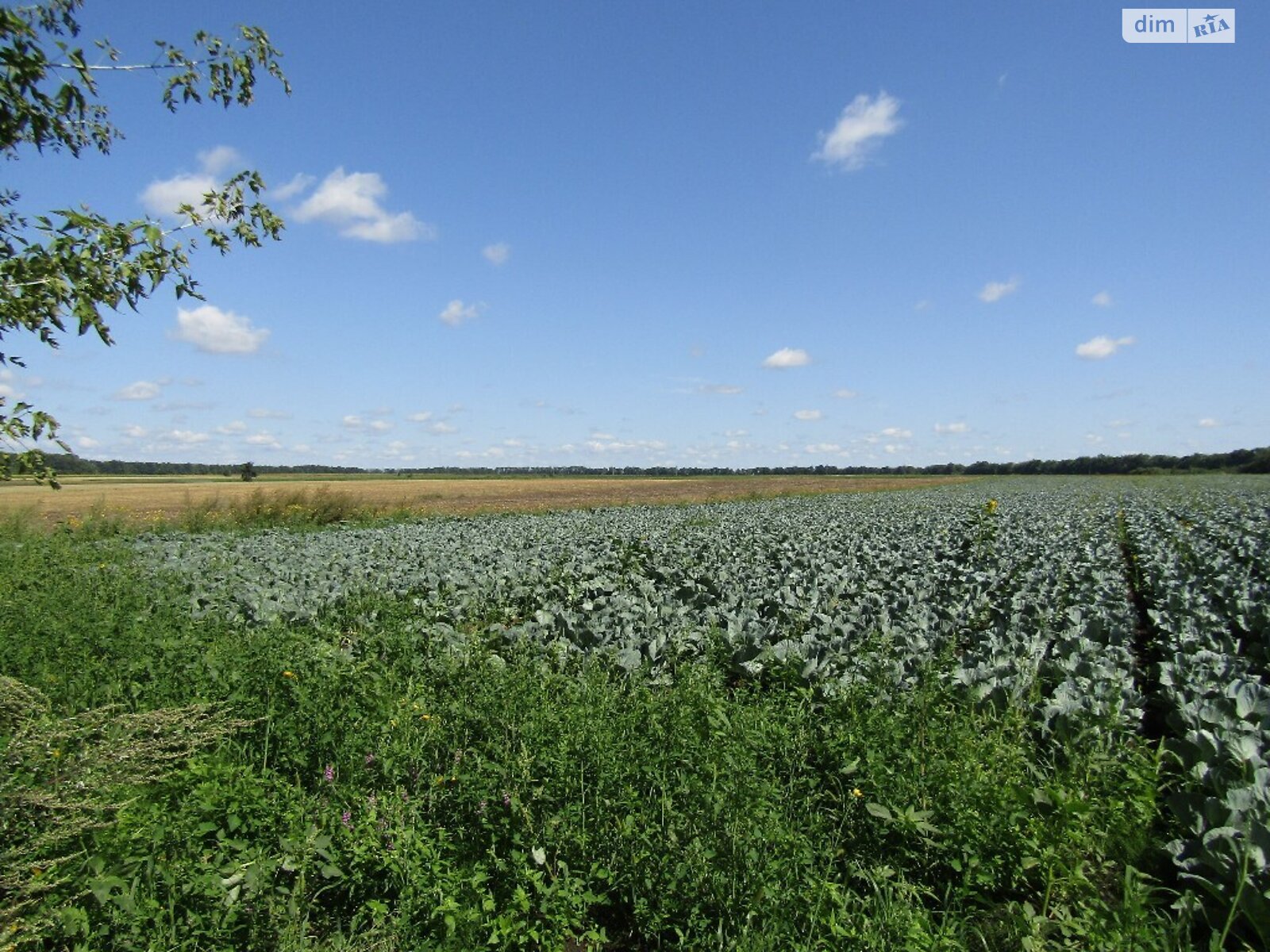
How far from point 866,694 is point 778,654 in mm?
1232

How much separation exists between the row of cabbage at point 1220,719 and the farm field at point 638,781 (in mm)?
27

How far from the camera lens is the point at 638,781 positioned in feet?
13.6

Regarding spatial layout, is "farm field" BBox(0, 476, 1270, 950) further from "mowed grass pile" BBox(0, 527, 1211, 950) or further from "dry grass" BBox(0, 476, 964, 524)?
"dry grass" BBox(0, 476, 964, 524)

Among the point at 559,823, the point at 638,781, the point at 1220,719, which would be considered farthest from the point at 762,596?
the point at 559,823

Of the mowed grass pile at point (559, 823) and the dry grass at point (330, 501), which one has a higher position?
the dry grass at point (330, 501)

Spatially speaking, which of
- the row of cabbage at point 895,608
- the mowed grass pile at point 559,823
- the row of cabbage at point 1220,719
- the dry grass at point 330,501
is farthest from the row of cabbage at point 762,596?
the dry grass at point 330,501

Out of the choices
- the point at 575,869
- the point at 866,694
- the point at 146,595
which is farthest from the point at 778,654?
the point at 146,595

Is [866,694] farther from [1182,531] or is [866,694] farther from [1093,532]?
[1182,531]

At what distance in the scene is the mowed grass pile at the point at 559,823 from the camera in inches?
126

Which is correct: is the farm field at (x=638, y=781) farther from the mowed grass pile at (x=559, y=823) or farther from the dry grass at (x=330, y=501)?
the dry grass at (x=330, y=501)

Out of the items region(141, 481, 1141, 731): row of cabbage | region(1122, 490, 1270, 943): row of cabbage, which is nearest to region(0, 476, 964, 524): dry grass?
region(141, 481, 1141, 731): row of cabbage

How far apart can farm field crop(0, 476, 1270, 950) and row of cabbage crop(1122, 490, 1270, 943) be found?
0.03m

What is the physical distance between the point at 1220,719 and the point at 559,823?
4581mm

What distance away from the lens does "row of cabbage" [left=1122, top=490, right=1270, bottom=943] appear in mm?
3297
